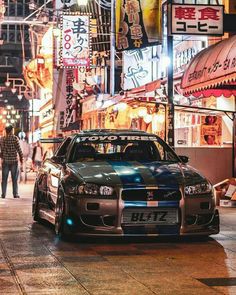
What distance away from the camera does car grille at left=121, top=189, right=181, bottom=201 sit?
31.6 ft

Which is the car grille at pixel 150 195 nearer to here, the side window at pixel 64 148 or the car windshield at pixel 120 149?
the car windshield at pixel 120 149

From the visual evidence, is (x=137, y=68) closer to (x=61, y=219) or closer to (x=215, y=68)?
(x=215, y=68)

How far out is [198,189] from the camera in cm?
989

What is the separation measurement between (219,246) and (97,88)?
29728 mm

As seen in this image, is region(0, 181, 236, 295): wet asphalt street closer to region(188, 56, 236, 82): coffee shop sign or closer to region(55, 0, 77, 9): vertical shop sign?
region(188, 56, 236, 82): coffee shop sign

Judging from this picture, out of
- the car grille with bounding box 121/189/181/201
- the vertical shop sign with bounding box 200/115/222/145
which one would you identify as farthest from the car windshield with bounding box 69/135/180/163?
the vertical shop sign with bounding box 200/115/222/145

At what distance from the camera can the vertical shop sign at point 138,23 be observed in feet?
71.1

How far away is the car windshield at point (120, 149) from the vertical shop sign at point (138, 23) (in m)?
10.5

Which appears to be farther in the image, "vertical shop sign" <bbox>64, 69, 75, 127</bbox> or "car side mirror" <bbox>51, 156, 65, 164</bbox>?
"vertical shop sign" <bbox>64, 69, 75, 127</bbox>

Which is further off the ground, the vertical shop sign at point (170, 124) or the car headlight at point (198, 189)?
the vertical shop sign at point (170, 124)

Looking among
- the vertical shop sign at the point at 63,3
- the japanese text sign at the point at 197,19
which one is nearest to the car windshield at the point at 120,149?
the japanese text sign at the point at 197,19

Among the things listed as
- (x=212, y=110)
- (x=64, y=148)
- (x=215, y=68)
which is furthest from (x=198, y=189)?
(x=212, y=110)

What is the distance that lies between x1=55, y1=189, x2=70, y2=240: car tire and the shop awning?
6474 millimetres

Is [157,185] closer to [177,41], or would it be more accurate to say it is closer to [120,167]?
[120,167]
